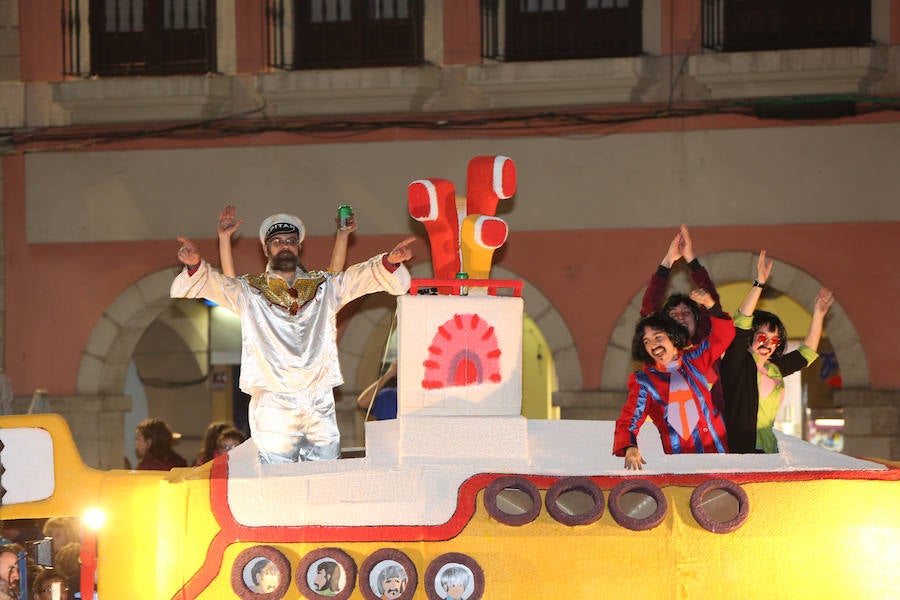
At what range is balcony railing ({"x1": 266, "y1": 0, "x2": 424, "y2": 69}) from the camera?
11422mm

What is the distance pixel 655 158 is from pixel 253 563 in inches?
295

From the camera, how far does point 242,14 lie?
11.5 m

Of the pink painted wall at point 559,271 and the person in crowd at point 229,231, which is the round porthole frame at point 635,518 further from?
the pink painted wall at point 559,271

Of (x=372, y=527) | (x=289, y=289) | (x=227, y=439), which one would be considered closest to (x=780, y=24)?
(x=227, y=439)

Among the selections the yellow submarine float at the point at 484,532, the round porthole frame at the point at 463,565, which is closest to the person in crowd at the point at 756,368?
the yellow submarine float at the point at 484,532

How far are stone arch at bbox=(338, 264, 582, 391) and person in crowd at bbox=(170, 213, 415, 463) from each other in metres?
5.74

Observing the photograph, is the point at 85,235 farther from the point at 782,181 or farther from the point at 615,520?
the point at 615,520

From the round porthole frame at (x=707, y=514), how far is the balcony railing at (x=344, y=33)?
25.1ft

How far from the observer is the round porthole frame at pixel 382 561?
13.8 feet

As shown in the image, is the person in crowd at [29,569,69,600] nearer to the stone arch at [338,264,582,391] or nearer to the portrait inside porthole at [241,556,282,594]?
the portrait inside porthole at [241,556,282,594]

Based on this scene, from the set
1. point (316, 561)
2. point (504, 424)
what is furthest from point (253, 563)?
point (504, 424)

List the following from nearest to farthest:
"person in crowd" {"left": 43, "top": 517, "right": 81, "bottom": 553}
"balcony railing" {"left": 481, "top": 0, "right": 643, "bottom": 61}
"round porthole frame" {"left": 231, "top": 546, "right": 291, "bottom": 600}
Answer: "round porthole frame" {"left": 231, "top": 546, "right": 291, "bottom": 600} → "person in crowd" {"left": 43, "top": 517, "right": 81, "bottom": 553} → "balcony railing" {"left": 481, "top": 0, "right": 643, "bottom": 61}

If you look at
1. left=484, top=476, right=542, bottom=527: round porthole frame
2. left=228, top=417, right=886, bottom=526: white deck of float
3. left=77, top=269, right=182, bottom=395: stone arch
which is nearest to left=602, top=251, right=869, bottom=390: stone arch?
left=77, top=269, right=182, bottom=395: stone arch

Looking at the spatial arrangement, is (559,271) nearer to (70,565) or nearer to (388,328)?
(388,328)
